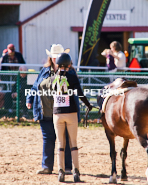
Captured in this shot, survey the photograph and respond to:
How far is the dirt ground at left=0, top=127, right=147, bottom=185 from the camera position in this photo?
536 cm

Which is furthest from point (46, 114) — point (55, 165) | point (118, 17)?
point (118, 17)

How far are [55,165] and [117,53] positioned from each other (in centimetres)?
532

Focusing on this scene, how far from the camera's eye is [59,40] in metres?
20.3

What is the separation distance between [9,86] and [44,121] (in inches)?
219

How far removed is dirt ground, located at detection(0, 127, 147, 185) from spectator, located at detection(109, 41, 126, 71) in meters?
2.42

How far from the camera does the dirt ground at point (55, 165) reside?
5.36 m

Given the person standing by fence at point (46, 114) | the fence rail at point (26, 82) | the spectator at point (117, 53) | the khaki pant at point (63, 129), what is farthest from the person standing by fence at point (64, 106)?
the spectator at point (117, 53)

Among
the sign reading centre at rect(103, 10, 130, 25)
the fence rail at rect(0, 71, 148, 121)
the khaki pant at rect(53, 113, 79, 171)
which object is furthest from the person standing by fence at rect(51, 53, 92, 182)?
the sign reading centre at rect(103, 10, 130, 25)

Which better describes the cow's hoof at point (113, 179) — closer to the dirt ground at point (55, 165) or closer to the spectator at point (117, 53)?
the dirt ground at point (55, 165)

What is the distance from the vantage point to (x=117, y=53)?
1080 cm

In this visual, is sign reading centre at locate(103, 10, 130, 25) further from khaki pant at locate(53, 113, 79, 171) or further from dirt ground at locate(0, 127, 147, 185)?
khaki pant at locate(53, 113, 79, 171)

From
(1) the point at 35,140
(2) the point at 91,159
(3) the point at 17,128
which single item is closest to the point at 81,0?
(3) the point at 17,128

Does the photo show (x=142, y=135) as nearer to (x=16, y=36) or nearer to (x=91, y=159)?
(x=91, y=159)

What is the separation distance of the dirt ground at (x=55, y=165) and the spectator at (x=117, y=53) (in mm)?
2424
